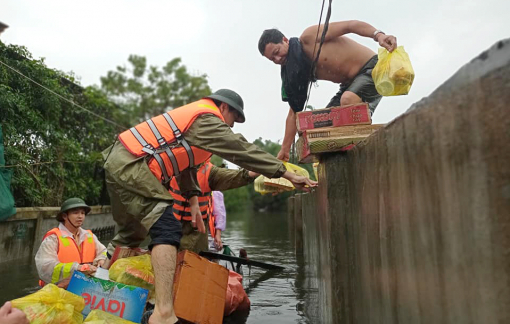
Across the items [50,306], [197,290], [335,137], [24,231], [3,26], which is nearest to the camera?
[50,306]

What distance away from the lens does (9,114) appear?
8.21 m

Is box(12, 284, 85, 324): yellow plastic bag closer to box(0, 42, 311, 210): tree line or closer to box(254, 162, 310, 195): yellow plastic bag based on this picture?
box(254, 162, 310, 195): yellow plastic bag

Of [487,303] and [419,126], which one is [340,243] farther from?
[487,303]

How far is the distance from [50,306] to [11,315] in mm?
228

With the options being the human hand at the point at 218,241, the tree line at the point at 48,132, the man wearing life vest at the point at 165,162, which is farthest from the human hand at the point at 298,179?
the tree line at the point at 48,132

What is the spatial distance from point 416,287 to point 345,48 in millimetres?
2819

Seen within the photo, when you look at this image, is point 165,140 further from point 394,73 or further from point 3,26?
point 394,73

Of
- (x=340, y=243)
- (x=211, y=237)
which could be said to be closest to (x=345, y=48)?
(x=340, y=243)

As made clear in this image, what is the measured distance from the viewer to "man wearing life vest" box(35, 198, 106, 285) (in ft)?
11.9

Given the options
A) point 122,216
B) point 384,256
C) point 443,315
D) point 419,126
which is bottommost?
point 443,315

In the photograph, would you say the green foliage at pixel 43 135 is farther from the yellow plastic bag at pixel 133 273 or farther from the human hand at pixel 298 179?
the human hand at pixel 298 179

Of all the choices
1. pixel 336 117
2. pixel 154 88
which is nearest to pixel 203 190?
pixel 336 117

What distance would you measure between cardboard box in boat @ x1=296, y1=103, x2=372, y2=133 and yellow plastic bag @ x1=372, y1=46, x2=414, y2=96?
1.81 ft

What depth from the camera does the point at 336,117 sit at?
279 centimetres
